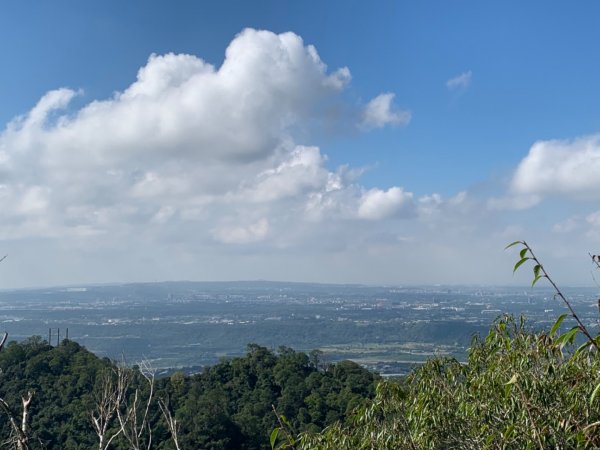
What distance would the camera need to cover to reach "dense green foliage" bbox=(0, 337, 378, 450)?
18328mm

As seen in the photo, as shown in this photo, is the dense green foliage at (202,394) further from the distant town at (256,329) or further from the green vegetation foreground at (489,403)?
the distant town at (256,329)

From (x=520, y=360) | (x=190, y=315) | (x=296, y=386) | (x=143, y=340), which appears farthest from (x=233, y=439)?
(x=190, y=315)

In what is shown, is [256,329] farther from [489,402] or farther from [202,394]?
[489,402]

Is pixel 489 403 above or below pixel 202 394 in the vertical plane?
above

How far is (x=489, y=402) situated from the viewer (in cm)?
420

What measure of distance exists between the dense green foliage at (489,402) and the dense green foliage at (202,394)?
35.7ft

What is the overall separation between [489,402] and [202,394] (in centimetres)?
1868

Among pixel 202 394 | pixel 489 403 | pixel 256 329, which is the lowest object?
pixel 256 329

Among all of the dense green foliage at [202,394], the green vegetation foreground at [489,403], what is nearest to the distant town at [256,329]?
the dense green foliage at [202,394]

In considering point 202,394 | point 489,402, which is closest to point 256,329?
point 202,394

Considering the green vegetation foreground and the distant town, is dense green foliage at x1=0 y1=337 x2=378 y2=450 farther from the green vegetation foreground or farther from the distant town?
the distant town

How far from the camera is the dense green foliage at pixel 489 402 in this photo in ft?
11.2

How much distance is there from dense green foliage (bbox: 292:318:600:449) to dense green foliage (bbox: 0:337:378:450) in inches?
429

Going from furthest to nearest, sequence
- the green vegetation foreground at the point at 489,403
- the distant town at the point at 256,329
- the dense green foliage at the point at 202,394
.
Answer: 1. the distant town at the point at 256,329
2. the dense green foliage at the point at 202,394
3. the green vegetation foreground at the point at 489,403
